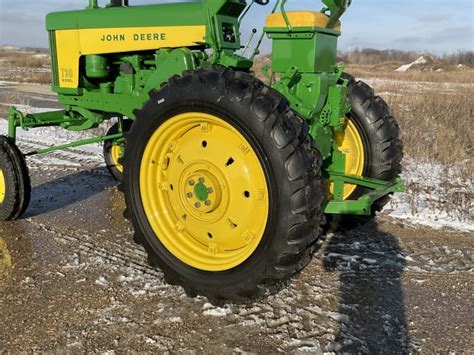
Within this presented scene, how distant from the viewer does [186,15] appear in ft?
12.9

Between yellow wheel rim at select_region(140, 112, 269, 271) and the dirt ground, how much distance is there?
37cm

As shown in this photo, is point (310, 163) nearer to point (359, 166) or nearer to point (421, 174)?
point (359, 166)

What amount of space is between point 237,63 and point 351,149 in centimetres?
142

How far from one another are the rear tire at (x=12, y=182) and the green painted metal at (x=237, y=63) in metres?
0.95

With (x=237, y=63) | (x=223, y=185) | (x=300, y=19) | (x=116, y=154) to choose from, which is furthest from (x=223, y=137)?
(x=116, y=154)

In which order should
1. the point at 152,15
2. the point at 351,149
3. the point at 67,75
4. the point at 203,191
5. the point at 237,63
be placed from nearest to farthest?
the point at 203,191
the point at 237,63
the point at 152,15
the point at 351,149
the point at 67,75

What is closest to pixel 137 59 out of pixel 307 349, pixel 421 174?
pixel 307 349

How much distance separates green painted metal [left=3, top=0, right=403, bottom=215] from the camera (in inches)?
145

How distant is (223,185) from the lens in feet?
10.9

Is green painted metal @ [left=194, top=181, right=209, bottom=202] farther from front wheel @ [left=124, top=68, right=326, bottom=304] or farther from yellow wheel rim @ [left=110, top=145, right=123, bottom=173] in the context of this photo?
yellow wheel rim @ [left=110, top=145, right=123, bottom=173]

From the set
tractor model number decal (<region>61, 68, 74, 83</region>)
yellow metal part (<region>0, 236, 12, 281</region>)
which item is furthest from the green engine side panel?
yellow metal part (<region>0, 236, 12, 281</region>)

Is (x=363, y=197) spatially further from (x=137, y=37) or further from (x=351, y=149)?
(x=137, y=37)

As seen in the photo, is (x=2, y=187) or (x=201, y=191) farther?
(x=2, y=187)

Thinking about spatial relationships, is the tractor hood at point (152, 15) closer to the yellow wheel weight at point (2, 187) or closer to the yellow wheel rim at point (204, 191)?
the yellow wheel rim at point (204, 191)
